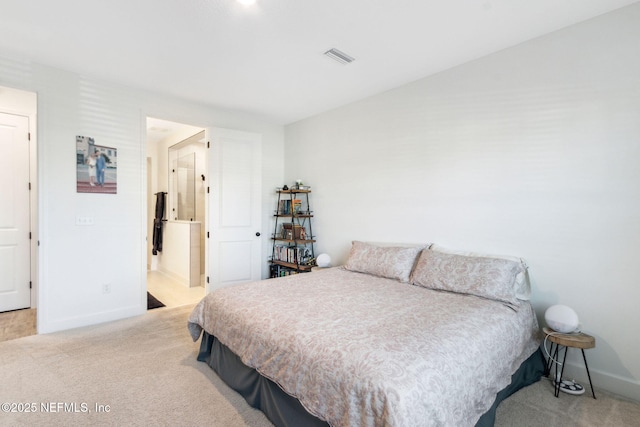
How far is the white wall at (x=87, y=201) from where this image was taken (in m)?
2.93

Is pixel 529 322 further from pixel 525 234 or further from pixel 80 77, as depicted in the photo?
pixel 80 77

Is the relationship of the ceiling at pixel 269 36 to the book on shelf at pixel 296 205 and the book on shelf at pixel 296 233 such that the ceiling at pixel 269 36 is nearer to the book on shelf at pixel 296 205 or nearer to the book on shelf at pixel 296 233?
the book on shelf at pixel 296 205

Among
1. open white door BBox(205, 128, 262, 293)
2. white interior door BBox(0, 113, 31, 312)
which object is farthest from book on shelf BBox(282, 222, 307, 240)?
white interior door BBox(0, 113, 31, 312)

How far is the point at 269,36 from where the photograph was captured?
2383 millimetres

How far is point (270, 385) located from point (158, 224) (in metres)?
4.93

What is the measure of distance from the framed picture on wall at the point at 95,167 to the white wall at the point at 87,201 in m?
0.05

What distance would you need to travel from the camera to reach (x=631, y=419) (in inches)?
71.8

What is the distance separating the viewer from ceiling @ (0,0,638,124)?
205 cm

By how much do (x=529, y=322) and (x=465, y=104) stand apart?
1.91 metres

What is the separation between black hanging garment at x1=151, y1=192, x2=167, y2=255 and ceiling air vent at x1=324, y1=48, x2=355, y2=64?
434cm

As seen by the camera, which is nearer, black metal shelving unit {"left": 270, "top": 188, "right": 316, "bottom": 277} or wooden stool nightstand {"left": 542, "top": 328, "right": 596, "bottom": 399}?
wooden stool nightstand {"left": 542, "top": 328, "right": 596, "bottom": 399}

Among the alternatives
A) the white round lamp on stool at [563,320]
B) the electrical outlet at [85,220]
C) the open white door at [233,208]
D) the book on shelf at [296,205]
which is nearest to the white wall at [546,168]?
the white round lamp on stool at [563,320]

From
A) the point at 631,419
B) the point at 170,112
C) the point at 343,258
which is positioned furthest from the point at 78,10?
the point at 631,419

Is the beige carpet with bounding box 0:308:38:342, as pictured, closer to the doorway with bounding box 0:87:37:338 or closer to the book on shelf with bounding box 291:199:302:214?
the doorway with bounding box 0:87:37:338
